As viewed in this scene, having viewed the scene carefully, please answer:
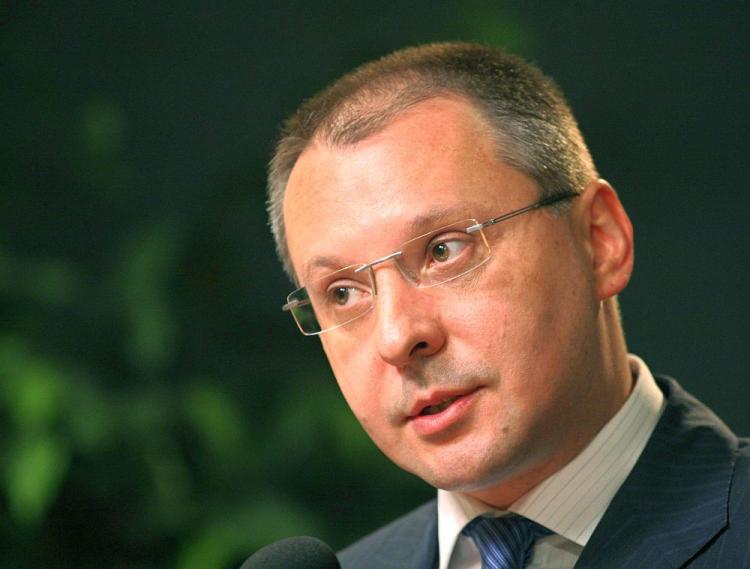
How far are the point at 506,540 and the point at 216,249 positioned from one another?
5.32 ft

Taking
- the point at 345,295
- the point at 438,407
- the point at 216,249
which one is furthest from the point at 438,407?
the point at 216,249

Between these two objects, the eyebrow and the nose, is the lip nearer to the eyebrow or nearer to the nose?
the nose

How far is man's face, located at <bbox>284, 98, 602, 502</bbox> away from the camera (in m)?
1.67

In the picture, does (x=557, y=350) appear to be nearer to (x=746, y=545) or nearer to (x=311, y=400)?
(x=746, y=545)

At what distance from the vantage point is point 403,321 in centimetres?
166

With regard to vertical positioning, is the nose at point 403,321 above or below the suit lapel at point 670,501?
above

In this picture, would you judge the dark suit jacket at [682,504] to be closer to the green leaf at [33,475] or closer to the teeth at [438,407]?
the teeth at [438,407]

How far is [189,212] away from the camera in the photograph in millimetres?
3246

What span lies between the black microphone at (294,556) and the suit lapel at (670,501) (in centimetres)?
40

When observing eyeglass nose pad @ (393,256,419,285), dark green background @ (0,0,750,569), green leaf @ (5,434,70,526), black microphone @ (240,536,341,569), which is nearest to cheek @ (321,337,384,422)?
eyeglass nose pad @ (393,256,419,285)

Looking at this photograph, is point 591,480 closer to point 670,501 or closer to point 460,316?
point 670,501

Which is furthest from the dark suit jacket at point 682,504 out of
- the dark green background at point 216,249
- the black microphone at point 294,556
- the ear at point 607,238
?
the dark green background at point 216,249

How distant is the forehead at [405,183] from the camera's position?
171cm

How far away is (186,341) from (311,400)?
40 cm
